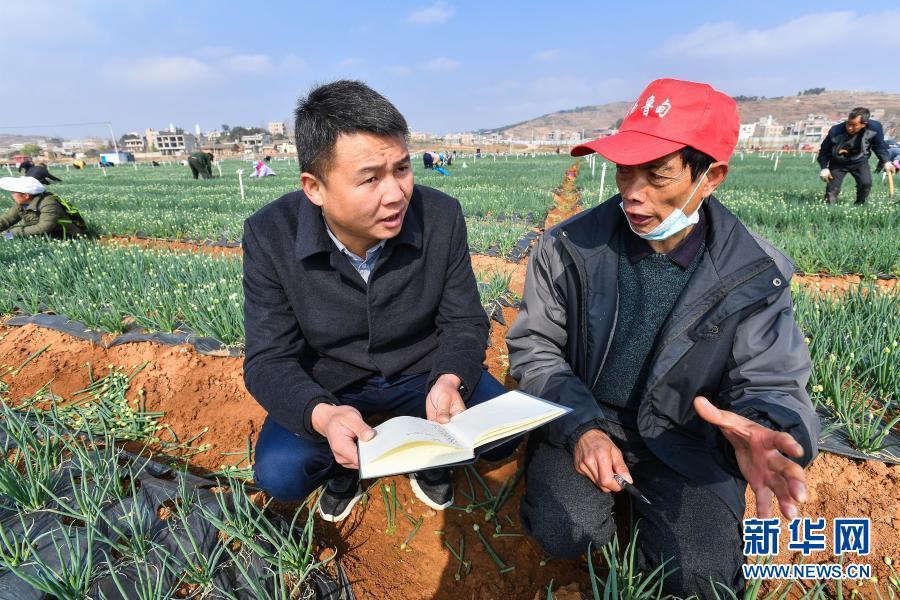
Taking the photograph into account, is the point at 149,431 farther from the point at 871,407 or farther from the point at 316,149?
the point at 871,407

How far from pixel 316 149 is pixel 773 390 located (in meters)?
1.81

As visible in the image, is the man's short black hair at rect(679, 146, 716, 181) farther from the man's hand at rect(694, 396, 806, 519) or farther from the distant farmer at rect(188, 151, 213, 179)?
the distant farmer at rect(188, 151, 213, 179)

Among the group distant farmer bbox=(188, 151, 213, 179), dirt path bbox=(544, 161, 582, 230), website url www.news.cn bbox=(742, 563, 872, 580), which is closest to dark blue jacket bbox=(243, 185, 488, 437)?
website url www.news.cn bbox=(742, 563, 872, 580)

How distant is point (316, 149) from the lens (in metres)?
1.60

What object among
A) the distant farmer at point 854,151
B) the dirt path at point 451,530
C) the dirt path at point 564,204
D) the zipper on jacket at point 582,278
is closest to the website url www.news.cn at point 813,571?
the dirt path at point 451,530

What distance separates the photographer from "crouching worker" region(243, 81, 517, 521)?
1582mm

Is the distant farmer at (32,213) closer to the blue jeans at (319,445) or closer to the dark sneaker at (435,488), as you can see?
the blue jeans at (319,445)

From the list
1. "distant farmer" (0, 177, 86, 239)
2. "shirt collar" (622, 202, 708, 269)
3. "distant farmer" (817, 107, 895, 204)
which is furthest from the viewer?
"distant farmer" (817, 107, 895, 204)

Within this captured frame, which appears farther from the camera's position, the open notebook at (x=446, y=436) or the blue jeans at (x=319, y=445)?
the blue jeans at (x=319, y=445)

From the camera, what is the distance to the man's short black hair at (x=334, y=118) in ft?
5.00

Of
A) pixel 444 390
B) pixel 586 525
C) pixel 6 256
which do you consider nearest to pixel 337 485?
pixel 444 390

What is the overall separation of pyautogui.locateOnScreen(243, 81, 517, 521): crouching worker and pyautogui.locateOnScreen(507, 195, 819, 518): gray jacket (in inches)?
14.1

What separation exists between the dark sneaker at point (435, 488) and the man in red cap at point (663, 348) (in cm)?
40

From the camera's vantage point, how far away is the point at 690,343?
5.17 feet
